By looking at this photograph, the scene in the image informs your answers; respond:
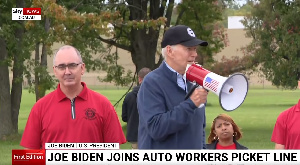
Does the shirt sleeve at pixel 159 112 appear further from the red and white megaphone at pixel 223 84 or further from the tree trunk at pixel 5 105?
the tree trunk at pixel 5 105

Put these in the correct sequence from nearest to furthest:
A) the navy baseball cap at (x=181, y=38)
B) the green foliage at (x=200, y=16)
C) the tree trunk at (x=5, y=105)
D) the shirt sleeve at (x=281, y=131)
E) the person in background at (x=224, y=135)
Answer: the navy baseball cap at (x=181, y=38)
the shirt sleeve at (x=281, y=131)
the person in background at (x=224, y=135)
the tree trunk at (x=5, y=105)
the green foliage at (x=200, y=16)

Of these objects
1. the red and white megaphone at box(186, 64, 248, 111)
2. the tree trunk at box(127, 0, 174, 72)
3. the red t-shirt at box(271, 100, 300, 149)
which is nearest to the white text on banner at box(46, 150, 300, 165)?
the red and white megaphone at box(186, 64, 248, 111)

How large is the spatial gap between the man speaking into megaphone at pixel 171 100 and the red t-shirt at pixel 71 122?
49 cm

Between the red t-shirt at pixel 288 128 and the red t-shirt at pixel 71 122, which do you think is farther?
the red t-shirt at pixel 288 128

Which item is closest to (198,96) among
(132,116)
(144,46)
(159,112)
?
(159,112)

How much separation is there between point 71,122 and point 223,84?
141 centimetres

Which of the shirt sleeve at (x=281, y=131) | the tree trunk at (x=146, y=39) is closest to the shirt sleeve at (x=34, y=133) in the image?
the shirt sleeve at (x=281, y=131)

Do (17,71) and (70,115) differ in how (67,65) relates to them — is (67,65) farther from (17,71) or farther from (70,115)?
(17,71)

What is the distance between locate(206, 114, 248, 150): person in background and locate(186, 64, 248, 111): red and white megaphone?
3.21 m

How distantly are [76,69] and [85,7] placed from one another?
70.8 feet

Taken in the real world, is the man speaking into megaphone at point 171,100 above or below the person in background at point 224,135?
above

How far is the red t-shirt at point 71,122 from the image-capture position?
6.43 meters

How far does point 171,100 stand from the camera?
234 inches

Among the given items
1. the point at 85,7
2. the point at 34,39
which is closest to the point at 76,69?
the point at 34,39
